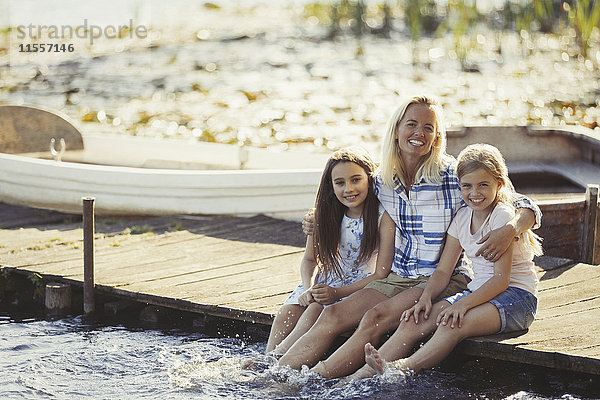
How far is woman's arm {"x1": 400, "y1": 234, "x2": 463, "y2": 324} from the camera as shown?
381cm

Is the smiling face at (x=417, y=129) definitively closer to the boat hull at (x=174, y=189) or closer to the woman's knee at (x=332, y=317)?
the woman's knee at (x=332, y=317)

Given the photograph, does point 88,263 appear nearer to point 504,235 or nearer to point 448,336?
point 448,336

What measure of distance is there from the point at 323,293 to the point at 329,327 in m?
0.15

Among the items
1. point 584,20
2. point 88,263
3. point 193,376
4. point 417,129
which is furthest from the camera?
point 584,20

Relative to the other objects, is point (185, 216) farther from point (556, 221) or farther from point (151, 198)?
point (556, 221)

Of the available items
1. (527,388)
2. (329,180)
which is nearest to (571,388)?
(527,388)

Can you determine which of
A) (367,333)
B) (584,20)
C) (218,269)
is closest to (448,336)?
(367,333)

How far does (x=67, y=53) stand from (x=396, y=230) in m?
12.3

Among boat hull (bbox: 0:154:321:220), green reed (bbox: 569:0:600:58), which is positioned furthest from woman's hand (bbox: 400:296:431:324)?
green reed (bbox: 569:0:600:58)

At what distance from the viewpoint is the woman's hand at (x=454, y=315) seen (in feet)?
12.3

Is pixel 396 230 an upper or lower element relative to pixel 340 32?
lower

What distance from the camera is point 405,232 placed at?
4.01m

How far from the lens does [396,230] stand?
13.2ft

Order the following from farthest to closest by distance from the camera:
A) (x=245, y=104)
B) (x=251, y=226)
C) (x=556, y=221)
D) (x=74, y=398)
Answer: (x=245, y=104) → (x=251, y=226) → (x=556, y=221) → (x=74, y=398)
